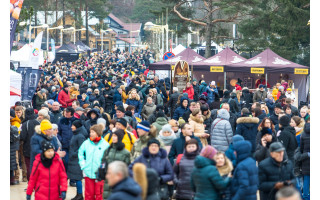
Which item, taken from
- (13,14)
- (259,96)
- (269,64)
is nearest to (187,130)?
(13,14)

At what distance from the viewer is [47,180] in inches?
337

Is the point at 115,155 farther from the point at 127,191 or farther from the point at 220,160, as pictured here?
the point at 127,191

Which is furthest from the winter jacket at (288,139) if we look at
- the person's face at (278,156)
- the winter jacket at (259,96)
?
the winter jacket at (259,96)

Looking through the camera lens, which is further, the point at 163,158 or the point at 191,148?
the point at 191,148

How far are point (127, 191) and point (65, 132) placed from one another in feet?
21.8

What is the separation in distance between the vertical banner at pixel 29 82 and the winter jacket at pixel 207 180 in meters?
12.2

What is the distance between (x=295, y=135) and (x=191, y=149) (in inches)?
114

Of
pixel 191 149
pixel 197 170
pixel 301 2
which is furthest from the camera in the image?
pixel 301 2

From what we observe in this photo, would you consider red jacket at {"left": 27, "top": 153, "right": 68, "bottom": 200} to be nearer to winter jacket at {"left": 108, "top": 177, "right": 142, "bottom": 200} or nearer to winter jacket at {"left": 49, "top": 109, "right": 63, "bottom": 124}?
winter jacket at {"left": 108, "top": 177, "right": 142, "bottom": 200}

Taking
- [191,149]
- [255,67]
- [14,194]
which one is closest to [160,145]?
[191,149]


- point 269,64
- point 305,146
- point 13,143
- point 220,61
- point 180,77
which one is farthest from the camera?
point 220,61

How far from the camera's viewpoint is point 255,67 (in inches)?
992

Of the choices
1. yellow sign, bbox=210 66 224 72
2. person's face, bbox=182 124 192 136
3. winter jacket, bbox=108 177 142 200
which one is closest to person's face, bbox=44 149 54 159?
person's face, bbox=182 124 192 136
